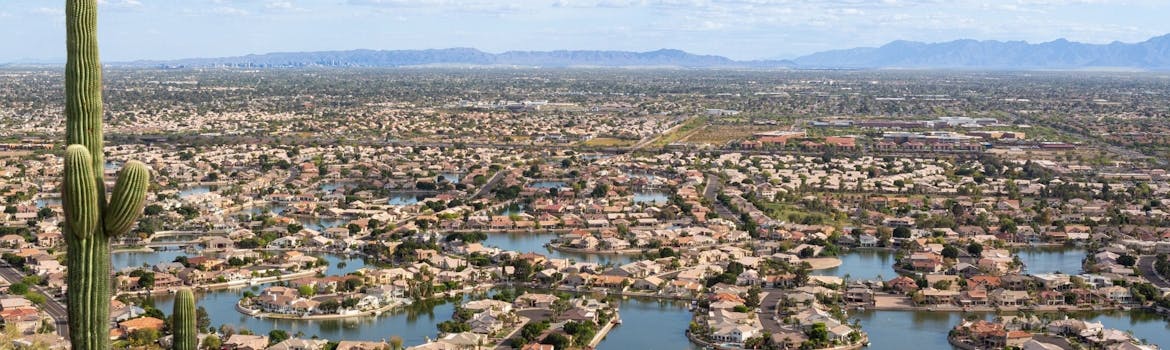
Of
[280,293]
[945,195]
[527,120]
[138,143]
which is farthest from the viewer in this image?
[527,120]

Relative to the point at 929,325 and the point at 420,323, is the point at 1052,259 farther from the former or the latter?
the point at 420,323

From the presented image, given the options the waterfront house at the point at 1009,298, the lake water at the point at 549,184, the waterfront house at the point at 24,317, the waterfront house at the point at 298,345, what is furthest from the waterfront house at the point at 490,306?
the lake water at the point at 549,184

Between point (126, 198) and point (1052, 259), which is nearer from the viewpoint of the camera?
point (126, 198)

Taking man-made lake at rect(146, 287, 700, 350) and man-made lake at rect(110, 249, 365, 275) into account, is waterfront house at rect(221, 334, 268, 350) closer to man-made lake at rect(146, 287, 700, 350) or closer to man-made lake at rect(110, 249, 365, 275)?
man-made lake at rect(146, 287, 700, 350)

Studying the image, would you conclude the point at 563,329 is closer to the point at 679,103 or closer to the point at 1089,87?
the point at 679,103

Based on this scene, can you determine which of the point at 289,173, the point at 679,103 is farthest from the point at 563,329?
the point at 679,103

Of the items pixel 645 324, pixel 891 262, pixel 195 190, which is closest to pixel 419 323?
pixel 645 324

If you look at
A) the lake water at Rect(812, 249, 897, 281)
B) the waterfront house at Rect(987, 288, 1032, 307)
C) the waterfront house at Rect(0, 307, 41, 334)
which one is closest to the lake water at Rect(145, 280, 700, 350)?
the waterfront house at Rect(0, 307, 41, 334)
